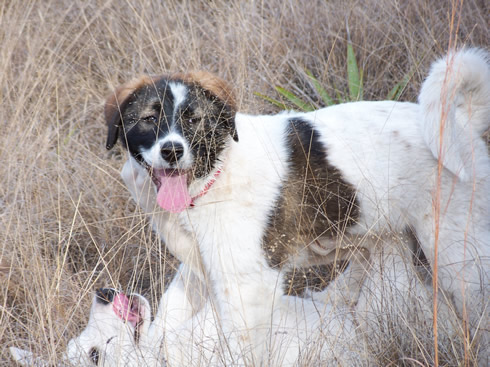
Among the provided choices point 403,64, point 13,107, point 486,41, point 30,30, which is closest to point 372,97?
point 403,64

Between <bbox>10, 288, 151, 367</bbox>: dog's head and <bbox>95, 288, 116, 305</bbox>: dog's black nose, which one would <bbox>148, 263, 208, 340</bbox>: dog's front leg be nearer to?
<bbox>10, 288, 151, 367</bbox>: dog's head

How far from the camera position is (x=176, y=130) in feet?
10.4

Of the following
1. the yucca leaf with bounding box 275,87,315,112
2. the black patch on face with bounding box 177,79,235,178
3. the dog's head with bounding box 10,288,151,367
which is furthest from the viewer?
the yucca leaf with bounding box 275,87,315,112

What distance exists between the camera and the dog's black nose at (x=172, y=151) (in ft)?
9.98

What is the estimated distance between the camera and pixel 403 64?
507 cm

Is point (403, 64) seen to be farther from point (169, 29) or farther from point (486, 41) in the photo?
point (169, 29)

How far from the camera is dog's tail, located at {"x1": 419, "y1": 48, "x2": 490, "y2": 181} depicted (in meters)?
3.22

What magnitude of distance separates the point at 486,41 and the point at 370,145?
1925mm

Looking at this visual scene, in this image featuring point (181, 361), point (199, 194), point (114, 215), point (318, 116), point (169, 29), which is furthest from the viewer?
point (169, 29)

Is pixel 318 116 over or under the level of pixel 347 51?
→ over

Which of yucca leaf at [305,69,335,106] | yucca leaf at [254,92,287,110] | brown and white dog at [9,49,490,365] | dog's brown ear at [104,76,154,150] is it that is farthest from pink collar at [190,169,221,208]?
Answer: yucca leaf at [305,69,335,106]

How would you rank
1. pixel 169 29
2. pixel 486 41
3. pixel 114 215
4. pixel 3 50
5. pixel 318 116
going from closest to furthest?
1. pixel 318 116
2. pixel 114 215
3. pixel 486 41
4. pixel 3 50
5. pixel 169 29

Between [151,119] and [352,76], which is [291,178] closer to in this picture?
[151,119]

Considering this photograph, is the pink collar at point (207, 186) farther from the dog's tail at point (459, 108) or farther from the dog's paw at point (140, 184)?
the dog's tail at point (459, 108)
